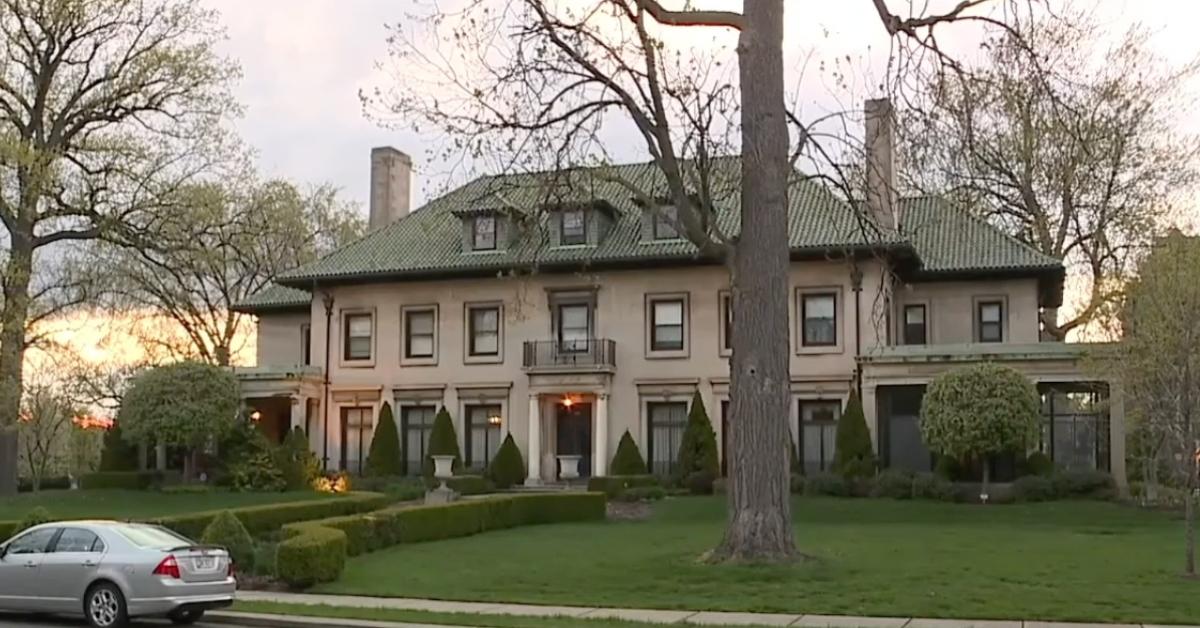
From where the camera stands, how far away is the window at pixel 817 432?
136 ft

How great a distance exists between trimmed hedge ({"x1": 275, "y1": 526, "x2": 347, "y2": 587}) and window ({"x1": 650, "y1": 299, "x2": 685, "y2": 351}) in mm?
23422

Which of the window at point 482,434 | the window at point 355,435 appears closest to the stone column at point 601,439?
the window at point 482,434

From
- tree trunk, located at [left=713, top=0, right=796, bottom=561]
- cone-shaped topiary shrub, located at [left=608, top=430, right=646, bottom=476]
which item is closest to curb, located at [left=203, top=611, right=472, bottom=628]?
tree trunk, located at [left=713, top=0, right=796, bottom=561]

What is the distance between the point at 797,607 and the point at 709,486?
74.9 feet

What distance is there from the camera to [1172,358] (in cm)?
2094

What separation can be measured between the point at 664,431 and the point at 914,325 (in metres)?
8.69

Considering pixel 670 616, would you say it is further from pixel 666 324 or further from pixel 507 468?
pixel 666 324

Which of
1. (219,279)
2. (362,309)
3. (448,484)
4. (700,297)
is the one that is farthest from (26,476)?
(700,297)

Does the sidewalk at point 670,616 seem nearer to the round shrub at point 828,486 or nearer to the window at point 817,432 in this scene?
the round shrub at point 828,486

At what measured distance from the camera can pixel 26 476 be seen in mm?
58031

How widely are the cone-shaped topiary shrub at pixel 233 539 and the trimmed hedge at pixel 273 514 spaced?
129 centimetres

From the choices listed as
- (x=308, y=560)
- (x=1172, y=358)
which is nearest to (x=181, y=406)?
(x=308, y=560)

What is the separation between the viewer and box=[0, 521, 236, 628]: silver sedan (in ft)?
54.3

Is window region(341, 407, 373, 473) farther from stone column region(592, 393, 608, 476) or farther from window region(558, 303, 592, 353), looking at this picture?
stone column region(592, 393, 608, 476)
